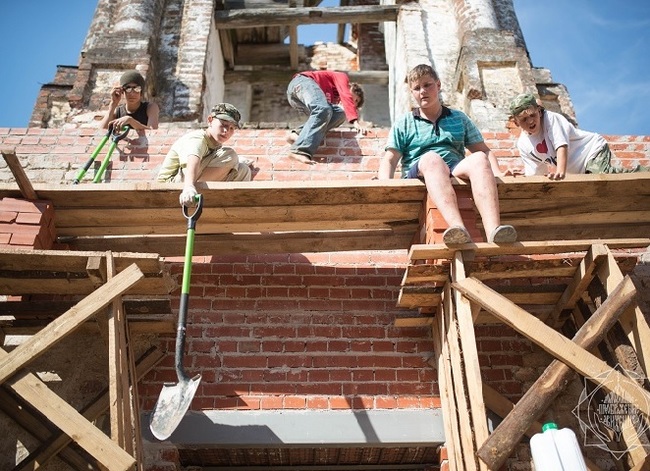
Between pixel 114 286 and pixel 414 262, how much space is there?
177 centimetres

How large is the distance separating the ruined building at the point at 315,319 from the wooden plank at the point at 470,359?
0.01 m

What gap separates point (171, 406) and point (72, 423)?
1.53 ft

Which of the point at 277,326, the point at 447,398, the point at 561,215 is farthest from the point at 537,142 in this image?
the point at 277,326

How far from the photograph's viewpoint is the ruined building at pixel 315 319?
9.71 ft

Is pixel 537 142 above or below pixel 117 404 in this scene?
above

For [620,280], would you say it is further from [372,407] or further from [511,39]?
[511,39]

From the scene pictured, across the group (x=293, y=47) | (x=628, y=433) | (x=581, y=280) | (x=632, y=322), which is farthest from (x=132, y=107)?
(x=293, y=47)

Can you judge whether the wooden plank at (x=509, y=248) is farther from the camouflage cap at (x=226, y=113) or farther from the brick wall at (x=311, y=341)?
the camouflage cap at (x=226, y=113)

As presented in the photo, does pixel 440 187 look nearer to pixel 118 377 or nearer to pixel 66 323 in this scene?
pixel 118 377

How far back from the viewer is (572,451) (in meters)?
2.62

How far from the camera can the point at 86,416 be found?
130 inches

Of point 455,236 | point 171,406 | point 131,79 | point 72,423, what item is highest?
point 131,79

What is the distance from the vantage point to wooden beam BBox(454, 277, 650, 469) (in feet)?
8.68

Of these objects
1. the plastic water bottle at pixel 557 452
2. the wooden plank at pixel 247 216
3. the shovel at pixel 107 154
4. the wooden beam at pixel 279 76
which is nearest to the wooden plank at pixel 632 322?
the plastic water bottle at pixel 557 452
